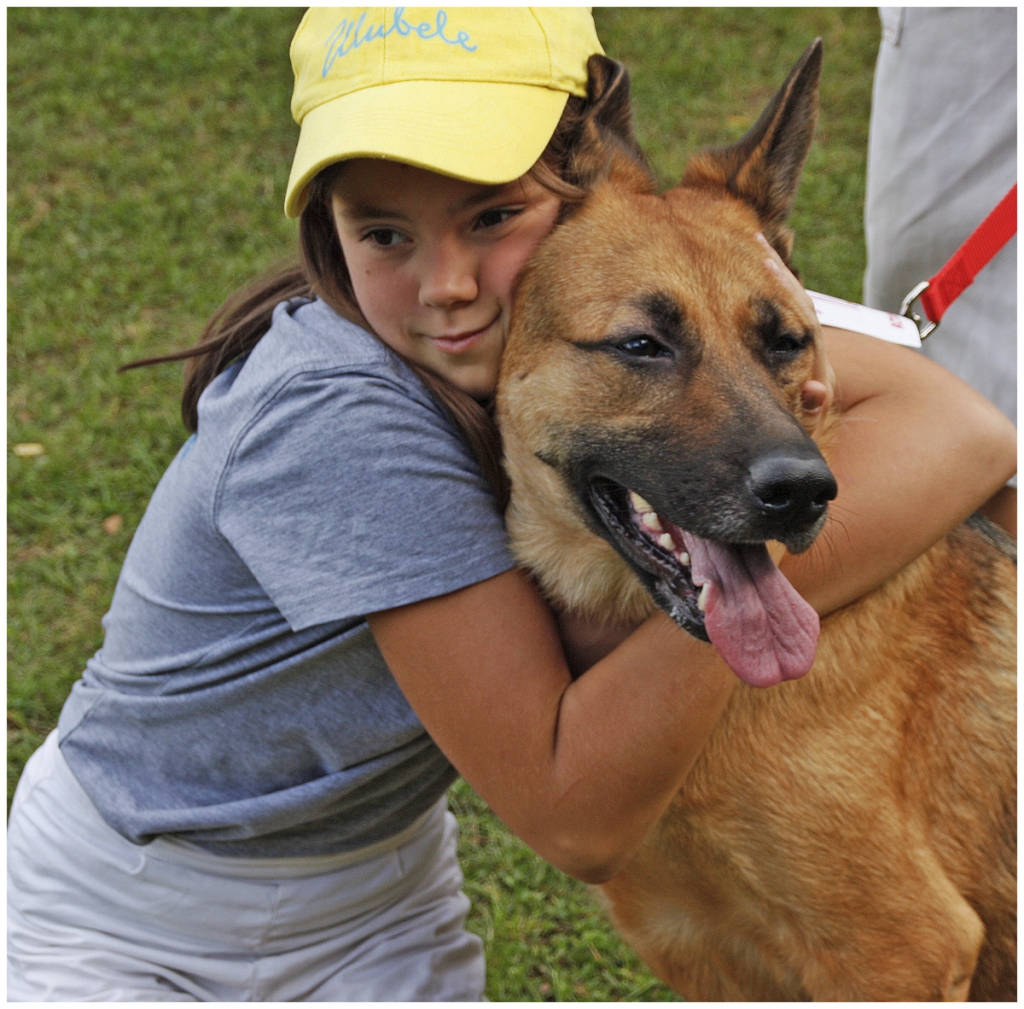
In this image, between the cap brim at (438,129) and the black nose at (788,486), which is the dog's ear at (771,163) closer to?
→ the cap brim at (438,129)

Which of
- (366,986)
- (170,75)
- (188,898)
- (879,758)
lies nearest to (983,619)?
(879,758)

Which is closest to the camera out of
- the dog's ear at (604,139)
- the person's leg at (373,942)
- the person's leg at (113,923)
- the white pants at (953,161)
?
the dog's ear at (604,139)

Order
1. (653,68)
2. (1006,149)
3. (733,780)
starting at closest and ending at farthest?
(733,780) → (1006,149) → (653,68)

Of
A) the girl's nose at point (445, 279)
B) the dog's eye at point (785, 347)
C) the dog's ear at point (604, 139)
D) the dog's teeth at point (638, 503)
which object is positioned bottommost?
the dog's teeth at point (638, 503)

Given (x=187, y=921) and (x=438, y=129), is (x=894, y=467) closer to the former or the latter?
(x=438, y=129)

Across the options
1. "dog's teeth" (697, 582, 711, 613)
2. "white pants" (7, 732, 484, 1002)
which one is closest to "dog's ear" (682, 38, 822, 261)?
"dog's teeth" (697, 582, 711, 613)

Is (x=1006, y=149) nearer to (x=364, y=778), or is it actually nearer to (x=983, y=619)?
(x=983, y=619)

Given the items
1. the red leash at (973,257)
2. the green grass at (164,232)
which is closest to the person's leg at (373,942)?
the green grass at (164,232)

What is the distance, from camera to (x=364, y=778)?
94.0 inches

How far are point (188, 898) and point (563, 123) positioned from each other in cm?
198

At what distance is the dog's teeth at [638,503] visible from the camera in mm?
2166

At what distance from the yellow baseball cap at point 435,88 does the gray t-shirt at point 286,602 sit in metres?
0.39

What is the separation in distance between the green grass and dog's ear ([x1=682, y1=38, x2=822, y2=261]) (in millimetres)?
2445

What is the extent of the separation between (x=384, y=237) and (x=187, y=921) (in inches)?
64.7
